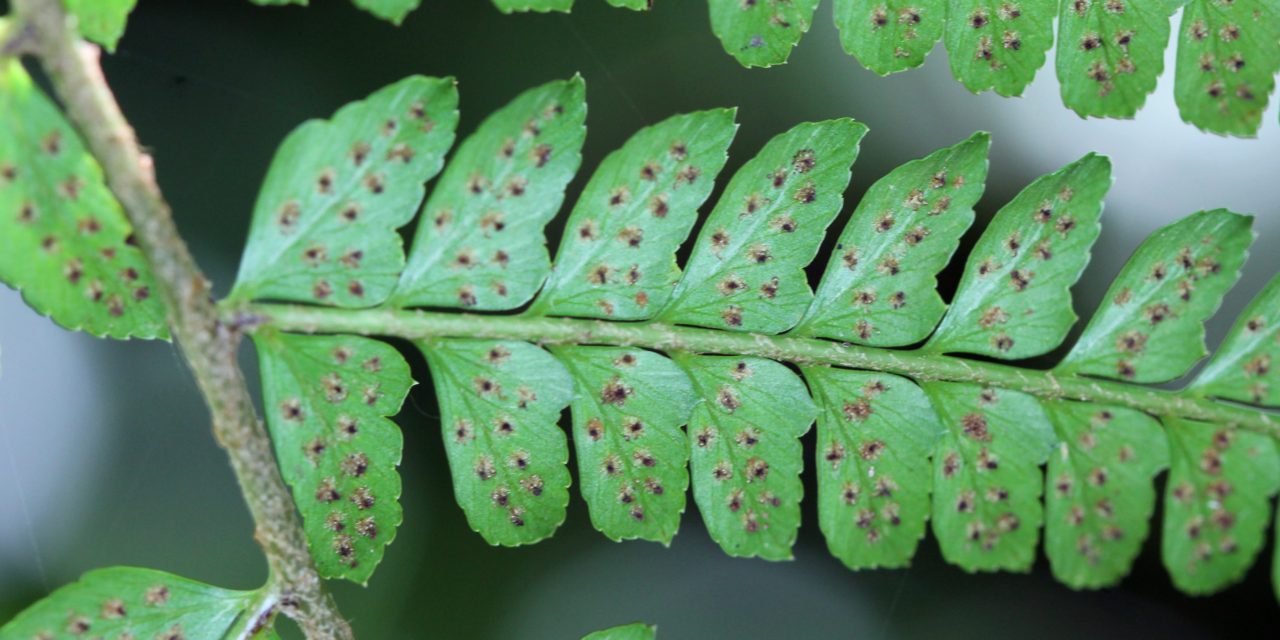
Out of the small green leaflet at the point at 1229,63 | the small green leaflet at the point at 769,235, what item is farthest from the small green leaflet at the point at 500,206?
the small green leaflet at the point at 1229,63

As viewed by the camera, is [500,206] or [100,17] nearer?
[100,17]

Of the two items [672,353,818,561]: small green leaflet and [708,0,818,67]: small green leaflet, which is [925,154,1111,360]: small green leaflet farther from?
[708,0,818,67]: small green leaflet

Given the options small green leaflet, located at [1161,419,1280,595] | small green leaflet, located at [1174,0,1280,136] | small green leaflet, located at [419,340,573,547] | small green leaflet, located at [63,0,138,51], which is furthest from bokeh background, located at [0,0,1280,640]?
small green leaflet, located at [1161,419,1280,595]

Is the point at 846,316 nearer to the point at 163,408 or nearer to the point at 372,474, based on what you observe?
the point at 372,474

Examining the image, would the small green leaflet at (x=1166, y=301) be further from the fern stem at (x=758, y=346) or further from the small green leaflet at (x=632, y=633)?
the small green leaflet at (x=632, y=633)

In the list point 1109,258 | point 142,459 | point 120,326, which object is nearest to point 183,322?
point 120,326

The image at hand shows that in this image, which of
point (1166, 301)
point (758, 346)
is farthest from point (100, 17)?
point (1166, 301)

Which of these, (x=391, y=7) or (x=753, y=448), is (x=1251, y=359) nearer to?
(x=753, y=448)
